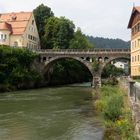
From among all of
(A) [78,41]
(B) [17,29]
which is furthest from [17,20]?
(A) [78,41]

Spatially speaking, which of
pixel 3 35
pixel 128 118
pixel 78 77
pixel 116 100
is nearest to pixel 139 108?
pixel 128 118

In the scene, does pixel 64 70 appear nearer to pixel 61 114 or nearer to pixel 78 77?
pixel 78 77

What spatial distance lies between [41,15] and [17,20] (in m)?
17.4

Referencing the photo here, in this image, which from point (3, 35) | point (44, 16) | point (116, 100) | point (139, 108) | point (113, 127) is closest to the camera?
point (139, 108)

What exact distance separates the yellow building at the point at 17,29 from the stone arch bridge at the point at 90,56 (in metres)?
6.02

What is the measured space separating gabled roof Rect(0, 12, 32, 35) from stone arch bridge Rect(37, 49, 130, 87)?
25.1 ft

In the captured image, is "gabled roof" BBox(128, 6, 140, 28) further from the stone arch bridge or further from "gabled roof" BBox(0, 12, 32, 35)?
"gabled roof" BBox(0, 12, 32, 35)

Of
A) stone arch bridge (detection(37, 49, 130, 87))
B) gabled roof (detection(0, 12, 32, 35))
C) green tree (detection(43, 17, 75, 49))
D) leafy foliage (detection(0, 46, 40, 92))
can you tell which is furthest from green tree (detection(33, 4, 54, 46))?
leafy foliage (detection(0, 46, 40, 92))

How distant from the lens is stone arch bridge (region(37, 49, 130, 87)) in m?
76.6

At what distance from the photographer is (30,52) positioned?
7738 centimetres

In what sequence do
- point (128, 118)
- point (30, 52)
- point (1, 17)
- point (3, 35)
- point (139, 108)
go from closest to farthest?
1. point (139, 108)
2. point (128, 118)
3. point (30, 52)
4. point (3, 35)
5. point (1, 17)

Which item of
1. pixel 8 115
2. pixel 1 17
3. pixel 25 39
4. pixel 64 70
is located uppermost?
pixel 1 17

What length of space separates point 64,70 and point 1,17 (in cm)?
1998

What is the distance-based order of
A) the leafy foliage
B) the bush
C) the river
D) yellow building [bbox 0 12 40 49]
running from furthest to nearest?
yellow building [bbox 0 12 40 49] → the leafy foliage → the bush → the river
